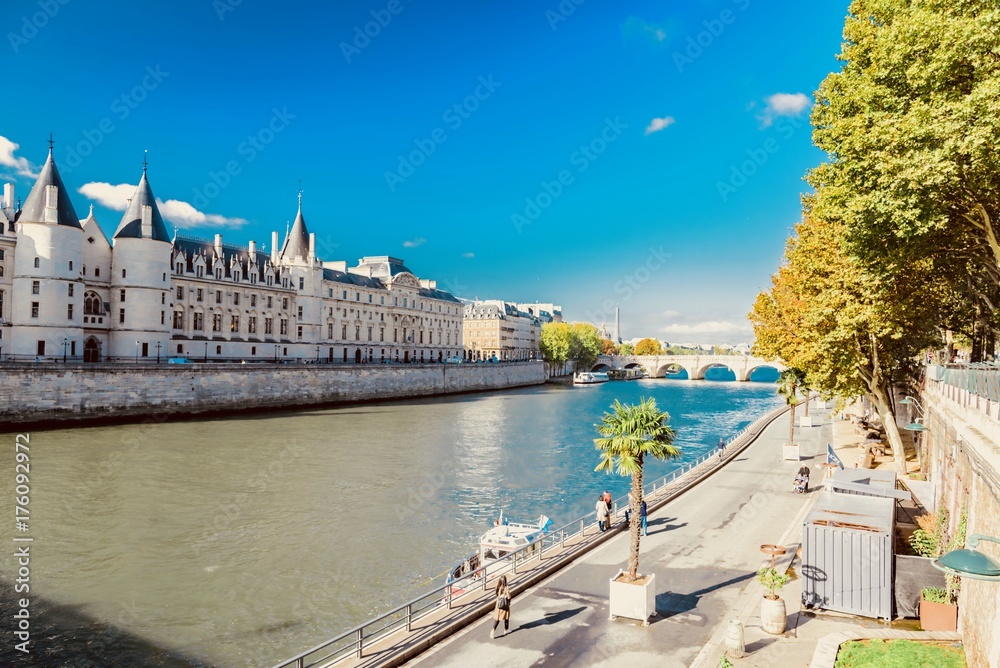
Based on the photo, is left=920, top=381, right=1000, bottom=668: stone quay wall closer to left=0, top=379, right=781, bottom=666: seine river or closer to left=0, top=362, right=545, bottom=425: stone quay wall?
left=0, top=379, right=781, bottom=666: seine river

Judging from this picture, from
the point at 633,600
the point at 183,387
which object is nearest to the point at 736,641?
the point at 633,600

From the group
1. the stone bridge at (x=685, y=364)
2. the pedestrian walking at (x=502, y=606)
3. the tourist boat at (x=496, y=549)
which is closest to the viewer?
the pedestrian walking at (x=502, y=606)

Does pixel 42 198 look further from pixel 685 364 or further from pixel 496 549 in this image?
pixel 685 364

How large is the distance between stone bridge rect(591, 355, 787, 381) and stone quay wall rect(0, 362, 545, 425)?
84.9 m

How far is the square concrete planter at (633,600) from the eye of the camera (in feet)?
46.8

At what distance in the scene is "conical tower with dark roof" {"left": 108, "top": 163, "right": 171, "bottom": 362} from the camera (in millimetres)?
65125

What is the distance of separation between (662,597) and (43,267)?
209ft

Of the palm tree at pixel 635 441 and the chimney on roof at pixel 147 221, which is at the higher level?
the chimney on roof at pixel 147 221

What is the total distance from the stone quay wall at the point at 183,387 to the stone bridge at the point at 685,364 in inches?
3343

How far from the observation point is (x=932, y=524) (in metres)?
19.2

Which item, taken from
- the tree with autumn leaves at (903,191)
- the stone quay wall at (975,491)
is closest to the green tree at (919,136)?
the tree with autumn leaves at (903,191)

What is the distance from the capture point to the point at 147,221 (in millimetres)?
65875

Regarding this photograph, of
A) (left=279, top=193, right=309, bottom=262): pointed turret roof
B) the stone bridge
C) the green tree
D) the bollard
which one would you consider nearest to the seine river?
the bollard

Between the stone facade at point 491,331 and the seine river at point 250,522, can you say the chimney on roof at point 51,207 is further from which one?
the stone facade at point 491,331
